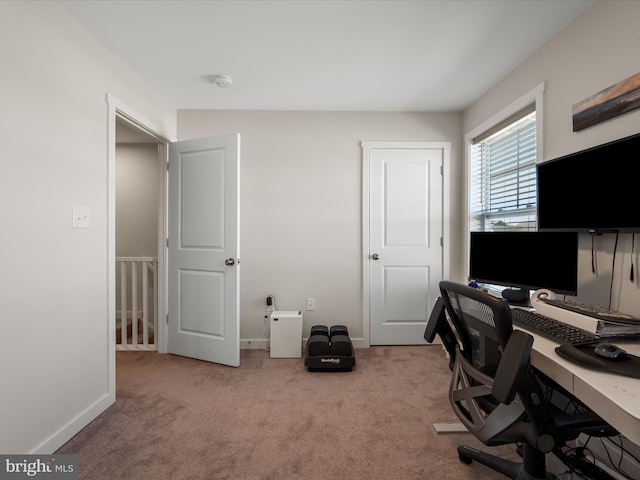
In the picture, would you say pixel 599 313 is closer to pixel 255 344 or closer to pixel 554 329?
pixel 554 329

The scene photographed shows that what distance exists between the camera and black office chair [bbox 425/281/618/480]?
3.06 feet

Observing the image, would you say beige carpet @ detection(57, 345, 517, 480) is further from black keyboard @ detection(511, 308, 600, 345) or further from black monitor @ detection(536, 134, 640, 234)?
black monitor @ detection(536, 134, 640, 234)

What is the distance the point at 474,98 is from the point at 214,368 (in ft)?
11.2

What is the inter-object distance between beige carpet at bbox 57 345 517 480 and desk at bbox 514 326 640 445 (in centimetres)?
83

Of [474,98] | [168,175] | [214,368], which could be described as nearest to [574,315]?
[474,98]

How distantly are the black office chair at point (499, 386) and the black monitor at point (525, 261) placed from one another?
70cm

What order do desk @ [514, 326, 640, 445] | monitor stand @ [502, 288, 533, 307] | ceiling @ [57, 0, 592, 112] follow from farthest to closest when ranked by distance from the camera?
monitor stand @ [502, 288, 533, 307]
ceiling @ [57, 0, 592, 112]
desk @ [514, 326, 640, 445]

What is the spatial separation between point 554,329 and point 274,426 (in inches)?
62.3

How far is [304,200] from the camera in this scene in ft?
10.2

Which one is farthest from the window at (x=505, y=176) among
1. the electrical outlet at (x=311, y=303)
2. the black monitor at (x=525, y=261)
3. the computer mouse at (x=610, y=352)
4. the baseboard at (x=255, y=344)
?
the baseboard at (x=255, y=344)

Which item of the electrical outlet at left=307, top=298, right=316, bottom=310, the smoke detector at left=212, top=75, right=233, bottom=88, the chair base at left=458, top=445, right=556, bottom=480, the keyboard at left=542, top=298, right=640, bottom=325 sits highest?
the smoke detector at left=212, top=75, right=233, bottom=88

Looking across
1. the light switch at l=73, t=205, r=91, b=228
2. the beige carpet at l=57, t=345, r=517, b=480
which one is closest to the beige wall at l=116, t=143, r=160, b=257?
the beige carpet at l=57, t=345, r=517, b=480

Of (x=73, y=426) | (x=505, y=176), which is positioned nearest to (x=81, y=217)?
(x=73, y=426)

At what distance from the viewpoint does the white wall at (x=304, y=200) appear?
309cm
